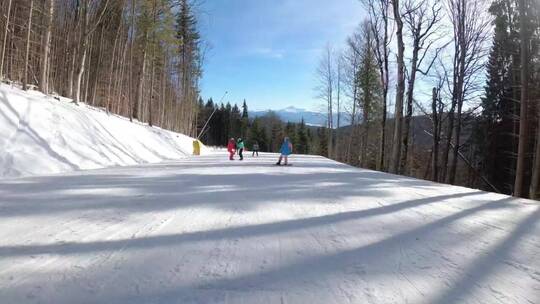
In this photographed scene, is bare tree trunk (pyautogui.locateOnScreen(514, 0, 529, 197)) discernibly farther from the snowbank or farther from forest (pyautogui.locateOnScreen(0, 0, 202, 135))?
forest (pyautogui.locateOnScreen(0, 0, 202, 135))

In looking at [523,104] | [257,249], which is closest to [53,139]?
[257,249]

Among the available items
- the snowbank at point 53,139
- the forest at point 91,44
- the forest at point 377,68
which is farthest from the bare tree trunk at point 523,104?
the forest at point 91,44

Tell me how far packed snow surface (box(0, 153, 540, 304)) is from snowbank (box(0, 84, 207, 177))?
3.12 metres

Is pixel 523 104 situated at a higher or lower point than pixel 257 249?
higher

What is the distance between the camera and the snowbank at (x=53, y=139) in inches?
401

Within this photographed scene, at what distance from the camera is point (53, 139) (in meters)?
12.3

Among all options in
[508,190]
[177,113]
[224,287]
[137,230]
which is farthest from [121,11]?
[508,190]

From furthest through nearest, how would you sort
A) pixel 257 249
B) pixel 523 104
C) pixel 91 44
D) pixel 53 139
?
pixel 91 44 < pixel 523 104 < pixel 53 139 < pixel 257 249

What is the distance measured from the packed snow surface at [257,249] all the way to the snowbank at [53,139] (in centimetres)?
312

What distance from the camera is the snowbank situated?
10.2 metres

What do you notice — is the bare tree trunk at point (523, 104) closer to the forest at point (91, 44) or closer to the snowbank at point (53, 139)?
the snowbank at point (53, 139)

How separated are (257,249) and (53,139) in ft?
34.2

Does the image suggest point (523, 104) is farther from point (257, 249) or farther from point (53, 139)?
point (53, 139)

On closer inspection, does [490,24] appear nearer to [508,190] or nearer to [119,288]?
[508,190]
